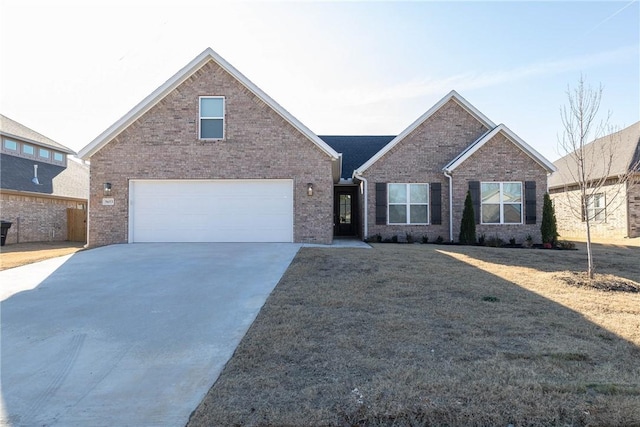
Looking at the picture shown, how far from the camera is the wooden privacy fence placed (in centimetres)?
1998

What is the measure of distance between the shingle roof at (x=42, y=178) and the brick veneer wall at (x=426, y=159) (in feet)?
51.9

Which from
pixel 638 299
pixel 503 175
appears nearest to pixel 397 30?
pixel 503 175

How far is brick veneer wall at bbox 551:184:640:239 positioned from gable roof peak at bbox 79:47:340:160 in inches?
432

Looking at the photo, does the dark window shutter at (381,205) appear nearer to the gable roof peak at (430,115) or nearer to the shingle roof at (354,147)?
the gable roof peak at (430,115)

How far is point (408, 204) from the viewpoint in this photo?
1526cm

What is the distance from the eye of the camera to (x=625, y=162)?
18.7m

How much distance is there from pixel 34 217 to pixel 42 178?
310cm

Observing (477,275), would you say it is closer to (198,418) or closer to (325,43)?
(198,418)

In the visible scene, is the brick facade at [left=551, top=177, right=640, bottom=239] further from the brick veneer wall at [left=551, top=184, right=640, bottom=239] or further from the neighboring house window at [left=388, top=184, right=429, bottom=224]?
the neighboring house window at [left=388, top=184, right=429, bottom=224]

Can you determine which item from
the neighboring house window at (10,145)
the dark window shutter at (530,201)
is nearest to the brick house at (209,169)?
the dark window shutter at (530,201)

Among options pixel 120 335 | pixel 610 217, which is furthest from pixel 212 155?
pixel 610 217

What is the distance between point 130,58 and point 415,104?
12218mm

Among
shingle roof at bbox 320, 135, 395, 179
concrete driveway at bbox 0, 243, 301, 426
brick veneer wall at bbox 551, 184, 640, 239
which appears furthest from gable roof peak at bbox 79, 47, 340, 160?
brick veneer wall at bbox 551, 184, 640, 239

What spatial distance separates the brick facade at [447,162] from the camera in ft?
48.2
